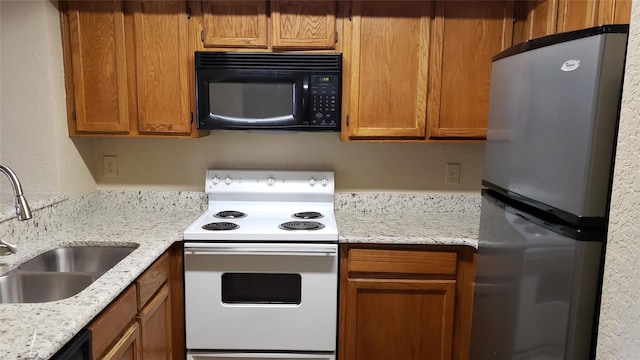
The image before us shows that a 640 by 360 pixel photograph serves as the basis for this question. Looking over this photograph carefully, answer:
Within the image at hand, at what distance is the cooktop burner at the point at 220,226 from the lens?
2157 mm

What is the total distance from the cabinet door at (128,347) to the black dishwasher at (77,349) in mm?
133

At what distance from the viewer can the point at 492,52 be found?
2236 mm

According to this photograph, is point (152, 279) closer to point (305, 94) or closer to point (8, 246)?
point (8, 246)

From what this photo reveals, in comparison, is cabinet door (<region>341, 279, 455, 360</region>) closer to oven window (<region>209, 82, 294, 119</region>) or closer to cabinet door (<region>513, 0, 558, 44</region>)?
oven window (<region>209, 82, 294, 119</region>)

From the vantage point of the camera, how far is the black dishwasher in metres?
1.13

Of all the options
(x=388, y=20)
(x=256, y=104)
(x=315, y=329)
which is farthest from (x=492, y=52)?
(x=315, y=329)

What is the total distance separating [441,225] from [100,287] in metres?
1.57

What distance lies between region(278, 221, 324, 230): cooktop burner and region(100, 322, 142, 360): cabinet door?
789 millimetres

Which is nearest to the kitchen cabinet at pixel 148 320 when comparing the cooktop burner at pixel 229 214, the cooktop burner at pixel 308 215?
the cooktop burner at pixel 229 214

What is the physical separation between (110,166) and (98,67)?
596mm

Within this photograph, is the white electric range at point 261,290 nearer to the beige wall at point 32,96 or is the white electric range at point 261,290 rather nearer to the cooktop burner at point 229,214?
the cooktop burner at point 229,214

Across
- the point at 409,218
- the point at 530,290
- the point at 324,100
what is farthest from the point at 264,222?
the point at 530,290

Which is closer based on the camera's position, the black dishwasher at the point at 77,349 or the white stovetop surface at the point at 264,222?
the black dishwasher at the point at 77,349

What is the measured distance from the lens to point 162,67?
7.36 feet
